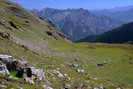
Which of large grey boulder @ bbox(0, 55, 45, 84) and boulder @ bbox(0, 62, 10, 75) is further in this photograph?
large grey boulder @ bbox(0, 55, 45, 84)

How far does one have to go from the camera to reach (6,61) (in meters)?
22.5

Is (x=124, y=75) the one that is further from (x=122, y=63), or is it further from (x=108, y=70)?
(x=122, y=63)

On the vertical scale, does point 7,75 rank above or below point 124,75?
above

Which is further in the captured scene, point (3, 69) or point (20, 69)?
point (20, 69)

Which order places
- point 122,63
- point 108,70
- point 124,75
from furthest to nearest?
point 122,63, point 108,70, point 124,75

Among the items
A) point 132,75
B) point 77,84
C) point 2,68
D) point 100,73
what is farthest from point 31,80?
point 132,75

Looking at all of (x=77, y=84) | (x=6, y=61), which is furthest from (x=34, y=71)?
(x=77, y=84)

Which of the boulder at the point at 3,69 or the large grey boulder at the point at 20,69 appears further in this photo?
the large grey boulder at the point at 20,69

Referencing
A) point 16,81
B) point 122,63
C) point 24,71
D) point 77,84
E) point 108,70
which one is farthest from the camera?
point 122,63

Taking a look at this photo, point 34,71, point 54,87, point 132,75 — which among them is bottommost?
point 132,75

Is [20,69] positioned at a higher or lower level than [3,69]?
lower

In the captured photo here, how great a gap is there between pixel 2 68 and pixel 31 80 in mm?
2821

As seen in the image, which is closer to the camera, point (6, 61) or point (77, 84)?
point (6, 61)

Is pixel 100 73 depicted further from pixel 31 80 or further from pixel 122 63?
pixel 31 80
